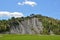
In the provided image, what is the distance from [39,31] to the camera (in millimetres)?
163750

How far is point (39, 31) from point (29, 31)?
7.16m

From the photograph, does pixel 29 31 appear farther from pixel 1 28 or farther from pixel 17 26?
pixel 1 28

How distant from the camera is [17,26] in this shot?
167500 millimetres

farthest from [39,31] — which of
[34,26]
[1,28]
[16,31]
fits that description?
[1,28]

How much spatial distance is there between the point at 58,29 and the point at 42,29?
38.9ft

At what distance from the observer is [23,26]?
166625 mm

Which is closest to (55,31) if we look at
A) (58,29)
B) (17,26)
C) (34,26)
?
(58,29)

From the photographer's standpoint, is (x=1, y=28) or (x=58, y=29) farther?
(x=1, y=28)

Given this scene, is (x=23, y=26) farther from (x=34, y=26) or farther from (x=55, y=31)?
(x=55, y=31)

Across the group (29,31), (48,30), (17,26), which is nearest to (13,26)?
(17,26)

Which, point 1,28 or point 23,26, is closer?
point 23,26

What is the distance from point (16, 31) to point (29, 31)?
9.66 meters

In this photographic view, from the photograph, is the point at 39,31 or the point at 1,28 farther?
the point at 1,28

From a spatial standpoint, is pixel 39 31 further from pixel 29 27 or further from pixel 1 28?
pixel 1 28
